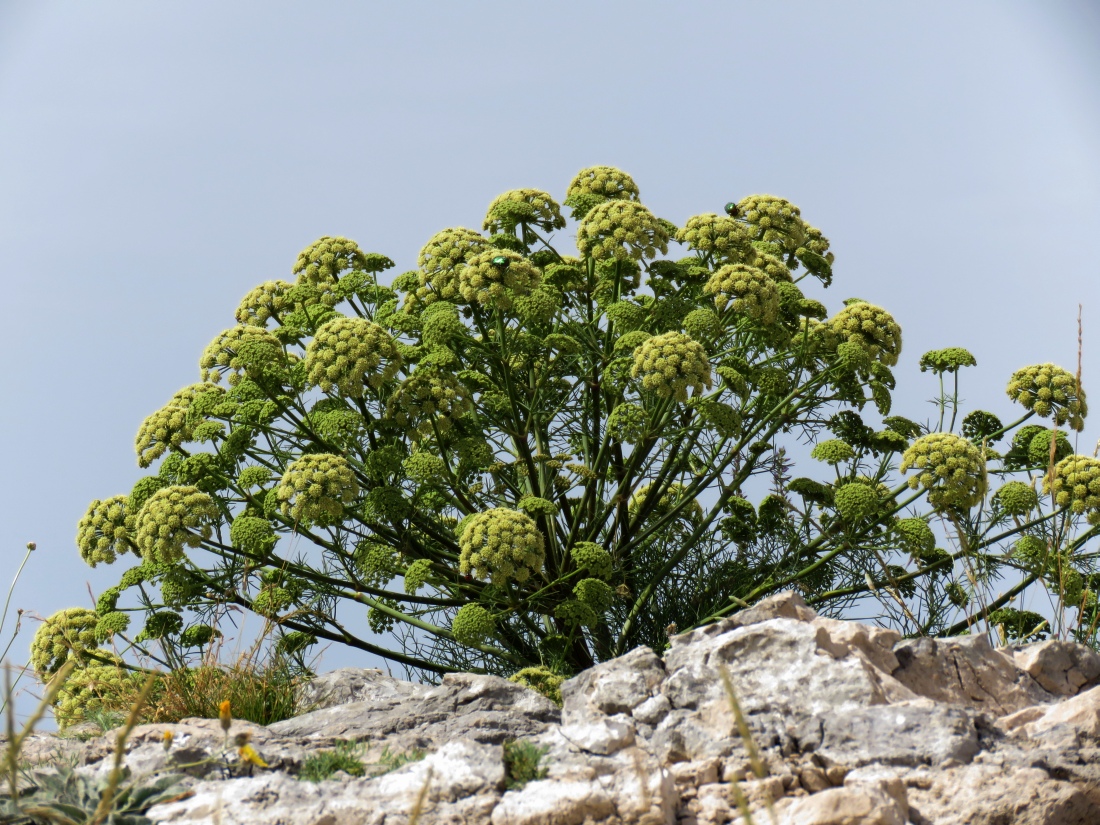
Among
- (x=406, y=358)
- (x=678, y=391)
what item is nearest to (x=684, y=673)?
(x=678, y=391)

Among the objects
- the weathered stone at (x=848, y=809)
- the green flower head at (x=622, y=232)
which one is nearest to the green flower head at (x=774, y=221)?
the green flower head at (x=622, y=232)

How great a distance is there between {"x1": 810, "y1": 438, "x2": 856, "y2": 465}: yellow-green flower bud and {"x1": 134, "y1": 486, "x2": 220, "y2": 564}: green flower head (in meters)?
5.08

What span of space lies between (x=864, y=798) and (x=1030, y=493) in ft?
18.8

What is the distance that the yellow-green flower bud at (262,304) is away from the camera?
11.1 m

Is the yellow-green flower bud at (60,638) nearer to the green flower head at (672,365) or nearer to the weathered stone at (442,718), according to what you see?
the weathered stone at (442,718)

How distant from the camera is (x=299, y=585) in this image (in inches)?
380

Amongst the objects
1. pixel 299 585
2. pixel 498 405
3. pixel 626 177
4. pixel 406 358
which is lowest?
pixel 299 585

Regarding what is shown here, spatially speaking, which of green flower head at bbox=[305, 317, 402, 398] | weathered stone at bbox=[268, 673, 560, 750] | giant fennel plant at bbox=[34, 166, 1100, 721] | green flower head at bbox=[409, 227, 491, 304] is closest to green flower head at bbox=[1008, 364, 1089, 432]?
giant fennel plant at bbox=[34, 166, 1100, 721]

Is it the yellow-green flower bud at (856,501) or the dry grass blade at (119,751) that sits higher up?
the yellow-green flower bud at (856,501)

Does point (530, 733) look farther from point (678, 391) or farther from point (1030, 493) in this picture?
point (1030, 493)

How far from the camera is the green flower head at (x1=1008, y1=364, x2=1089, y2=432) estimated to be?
1031 centimetres

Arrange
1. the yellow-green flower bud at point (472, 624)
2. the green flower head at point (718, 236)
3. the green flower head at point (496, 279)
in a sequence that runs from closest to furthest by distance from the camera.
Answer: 1. the yellow-green flower bud at point (472, 624)
2. the green flower head at point (496, 279)
3. the green flower head at point (718, 236)

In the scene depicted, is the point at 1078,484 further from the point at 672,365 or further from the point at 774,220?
the point at 774,220

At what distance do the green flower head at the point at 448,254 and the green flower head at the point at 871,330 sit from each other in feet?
10.4
